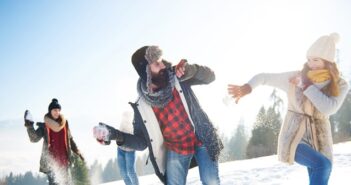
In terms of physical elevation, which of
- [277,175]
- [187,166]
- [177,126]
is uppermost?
[177,126]

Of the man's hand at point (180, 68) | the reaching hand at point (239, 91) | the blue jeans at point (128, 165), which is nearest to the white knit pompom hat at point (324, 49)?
the reaching hand at point (239, 91)

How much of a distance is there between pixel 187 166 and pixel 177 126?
467 millimetres

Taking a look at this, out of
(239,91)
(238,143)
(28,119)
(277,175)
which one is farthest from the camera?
(238,143)

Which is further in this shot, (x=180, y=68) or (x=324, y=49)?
(x=324, y=49)

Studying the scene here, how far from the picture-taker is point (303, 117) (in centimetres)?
486

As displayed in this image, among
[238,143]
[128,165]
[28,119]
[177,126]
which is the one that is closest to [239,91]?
[177,126]

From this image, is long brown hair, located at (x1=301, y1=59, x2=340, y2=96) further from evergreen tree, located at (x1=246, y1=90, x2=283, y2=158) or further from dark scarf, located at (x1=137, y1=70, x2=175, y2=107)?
evergreen tree, located at (x1=246, y1=90, x2=283, y2=158)

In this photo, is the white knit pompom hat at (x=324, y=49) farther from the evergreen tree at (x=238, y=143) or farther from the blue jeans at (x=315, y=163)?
the evergreen tree at (x=238, y=143)

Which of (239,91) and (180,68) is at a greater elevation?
(180,68)

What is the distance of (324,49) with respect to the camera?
15.8 ft

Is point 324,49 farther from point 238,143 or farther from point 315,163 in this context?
point 238,143

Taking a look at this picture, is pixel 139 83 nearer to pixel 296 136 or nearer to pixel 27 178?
pixel 296 136

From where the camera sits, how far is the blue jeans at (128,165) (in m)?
8.95

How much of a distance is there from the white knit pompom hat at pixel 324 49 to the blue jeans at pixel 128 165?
4.93 m
